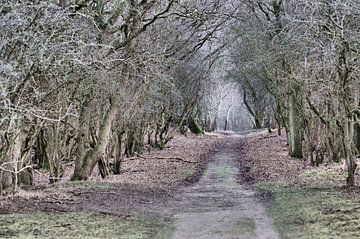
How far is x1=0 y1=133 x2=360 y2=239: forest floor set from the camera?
11.1 m

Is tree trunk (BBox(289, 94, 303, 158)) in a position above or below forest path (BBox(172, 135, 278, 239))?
above

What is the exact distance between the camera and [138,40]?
20359 mm

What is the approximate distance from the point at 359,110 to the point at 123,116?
11000 millimetres

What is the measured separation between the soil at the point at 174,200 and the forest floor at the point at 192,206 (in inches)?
0.8

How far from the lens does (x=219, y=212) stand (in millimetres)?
14094

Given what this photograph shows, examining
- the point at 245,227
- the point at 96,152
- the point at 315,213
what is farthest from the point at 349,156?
the point at 96,152

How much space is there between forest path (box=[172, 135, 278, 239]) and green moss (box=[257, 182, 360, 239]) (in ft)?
1.25

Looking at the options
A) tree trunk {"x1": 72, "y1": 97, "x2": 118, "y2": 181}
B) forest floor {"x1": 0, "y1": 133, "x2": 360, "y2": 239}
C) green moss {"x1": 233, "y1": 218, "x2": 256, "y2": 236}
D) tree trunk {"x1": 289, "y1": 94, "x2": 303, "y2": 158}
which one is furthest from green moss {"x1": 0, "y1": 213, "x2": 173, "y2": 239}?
tree trunk {"x1": 289, "y1": 94, "x2": 303, "y2": 158}

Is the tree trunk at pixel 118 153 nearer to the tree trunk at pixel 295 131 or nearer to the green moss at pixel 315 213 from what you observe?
the green moss at pixel 315 213

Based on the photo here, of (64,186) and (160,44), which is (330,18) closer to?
(64,186)

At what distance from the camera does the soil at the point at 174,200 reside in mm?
12141

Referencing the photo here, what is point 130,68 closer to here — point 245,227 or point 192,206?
Result: point 192,206

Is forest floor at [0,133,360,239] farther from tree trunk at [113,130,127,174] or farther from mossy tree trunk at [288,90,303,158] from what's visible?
mossy tree trunk at [288,90,303,158]

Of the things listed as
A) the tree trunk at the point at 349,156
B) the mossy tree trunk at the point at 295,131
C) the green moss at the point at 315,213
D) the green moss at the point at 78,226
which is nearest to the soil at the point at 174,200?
the green moss at the point at 315,213
